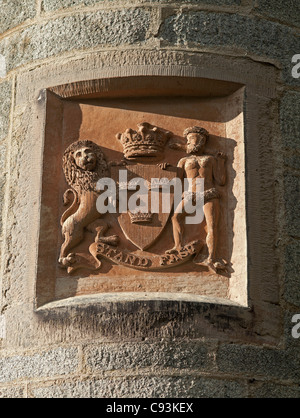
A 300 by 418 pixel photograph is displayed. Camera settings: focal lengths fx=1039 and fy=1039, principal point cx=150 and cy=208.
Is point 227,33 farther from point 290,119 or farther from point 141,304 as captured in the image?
point 141,304

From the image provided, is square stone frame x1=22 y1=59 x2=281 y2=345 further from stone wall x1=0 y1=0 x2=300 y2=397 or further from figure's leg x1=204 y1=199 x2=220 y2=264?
figure's leg x1=204 y1=199 x2=220 y2=264

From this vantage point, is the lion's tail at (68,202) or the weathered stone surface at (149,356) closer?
the weathered stone surface at (149,356)

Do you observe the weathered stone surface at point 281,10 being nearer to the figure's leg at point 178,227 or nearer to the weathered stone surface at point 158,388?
the figure's leg at point 178,227

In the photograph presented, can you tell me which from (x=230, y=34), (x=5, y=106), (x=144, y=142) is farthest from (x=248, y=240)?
(x=5, y=106)

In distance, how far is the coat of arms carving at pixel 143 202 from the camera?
226 inches

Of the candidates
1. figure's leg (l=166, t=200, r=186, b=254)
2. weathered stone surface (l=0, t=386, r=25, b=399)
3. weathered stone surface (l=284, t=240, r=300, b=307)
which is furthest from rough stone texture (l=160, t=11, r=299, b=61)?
weathered stone surface (l=0, t=386, r=25, b=399)

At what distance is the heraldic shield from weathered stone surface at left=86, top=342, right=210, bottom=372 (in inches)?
24.4

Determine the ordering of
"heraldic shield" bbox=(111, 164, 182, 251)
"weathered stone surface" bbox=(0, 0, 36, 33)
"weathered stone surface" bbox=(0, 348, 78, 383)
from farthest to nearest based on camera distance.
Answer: "weathered stone surface" bbox=(0, 0, 36, 33), "heraldic shield" bbox=(111, 164, 182, 251), "weathered stone surface" bbox=(0, 348, 78, 383)

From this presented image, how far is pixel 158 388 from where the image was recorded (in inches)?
209

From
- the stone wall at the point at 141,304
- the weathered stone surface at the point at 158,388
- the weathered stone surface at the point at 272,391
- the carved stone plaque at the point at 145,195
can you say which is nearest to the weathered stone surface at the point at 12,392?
the stone wall at the point at 141,304

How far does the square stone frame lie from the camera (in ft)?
18.0

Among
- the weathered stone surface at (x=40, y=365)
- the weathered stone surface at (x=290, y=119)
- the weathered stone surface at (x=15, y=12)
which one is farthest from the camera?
the weathered stone surface at (x=15, y=12)

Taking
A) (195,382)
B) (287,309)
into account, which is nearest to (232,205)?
(287,309)

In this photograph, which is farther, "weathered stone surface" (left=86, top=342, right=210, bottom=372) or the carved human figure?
the carved human figure
